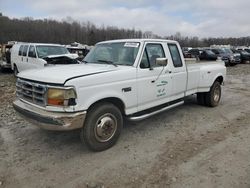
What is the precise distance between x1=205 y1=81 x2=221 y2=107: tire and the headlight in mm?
4760

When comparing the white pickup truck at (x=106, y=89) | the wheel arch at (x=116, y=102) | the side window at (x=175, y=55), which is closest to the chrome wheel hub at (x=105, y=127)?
the white pickup truck at (x=106, y=89)

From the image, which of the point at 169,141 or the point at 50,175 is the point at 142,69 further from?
the point at 50,175

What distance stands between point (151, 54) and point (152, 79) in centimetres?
56

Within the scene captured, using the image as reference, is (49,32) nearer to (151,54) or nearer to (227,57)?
(227,57)

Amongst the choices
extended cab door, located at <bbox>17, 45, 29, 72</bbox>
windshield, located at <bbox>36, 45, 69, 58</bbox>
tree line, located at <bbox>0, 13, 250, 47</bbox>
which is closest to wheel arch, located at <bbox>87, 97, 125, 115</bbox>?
windshield, located at <bbox>36, 45, 69, 58</bbox>

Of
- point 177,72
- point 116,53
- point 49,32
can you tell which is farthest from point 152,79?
point 49,32

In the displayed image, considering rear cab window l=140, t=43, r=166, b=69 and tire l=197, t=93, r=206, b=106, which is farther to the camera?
tire l=197, t=93, r=206, b=106

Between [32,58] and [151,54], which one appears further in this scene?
[32,58]

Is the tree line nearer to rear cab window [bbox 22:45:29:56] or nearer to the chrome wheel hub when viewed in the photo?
rear cab window [bbox 22:45:29:56]

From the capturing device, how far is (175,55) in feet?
19.2

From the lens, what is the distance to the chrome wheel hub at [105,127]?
415 cm

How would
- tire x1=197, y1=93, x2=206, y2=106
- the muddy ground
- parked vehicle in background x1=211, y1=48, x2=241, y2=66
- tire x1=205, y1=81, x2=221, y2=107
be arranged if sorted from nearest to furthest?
the muddy ground, tire x1=205, y1=81, x2=221, y2=107, tire x1=197, y1=93, x2=206, y2=106, parked vehicle in background x1=211, y1=48, x2=241, y2=66

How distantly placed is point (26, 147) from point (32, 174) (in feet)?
3.32

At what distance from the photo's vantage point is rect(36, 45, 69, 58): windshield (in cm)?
1112
